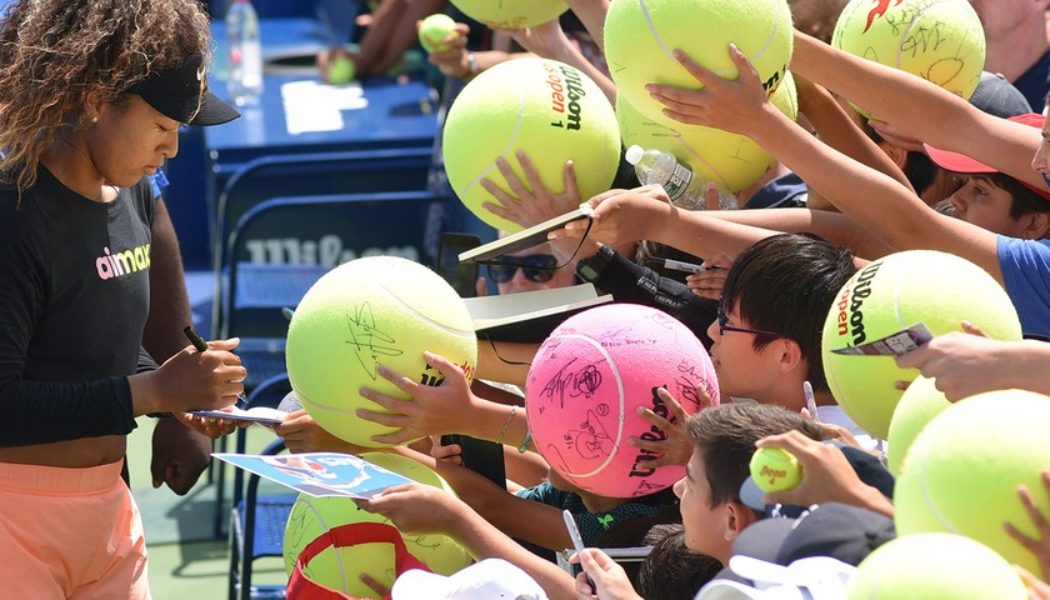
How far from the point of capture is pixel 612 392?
2713 millimetres

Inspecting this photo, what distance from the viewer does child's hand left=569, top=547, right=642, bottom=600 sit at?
2279 mm

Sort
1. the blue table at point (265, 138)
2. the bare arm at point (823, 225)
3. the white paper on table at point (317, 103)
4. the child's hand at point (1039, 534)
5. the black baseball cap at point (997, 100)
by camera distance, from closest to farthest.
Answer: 1. the child's hand at point (1039, 534)
2. the bare arm at point (823, 225)
3. the black baseball cap at point (997, 100)
4. the blue table at point (265, 138)
5. the white paper on table at point (317, 103)

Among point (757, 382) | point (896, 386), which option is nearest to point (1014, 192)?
point (757, 382)

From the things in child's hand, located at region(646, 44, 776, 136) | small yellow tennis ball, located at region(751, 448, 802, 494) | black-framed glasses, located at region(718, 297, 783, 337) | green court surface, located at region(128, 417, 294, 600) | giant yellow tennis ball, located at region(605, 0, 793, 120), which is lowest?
green court surface, located at region(128, 417, 294, 600)

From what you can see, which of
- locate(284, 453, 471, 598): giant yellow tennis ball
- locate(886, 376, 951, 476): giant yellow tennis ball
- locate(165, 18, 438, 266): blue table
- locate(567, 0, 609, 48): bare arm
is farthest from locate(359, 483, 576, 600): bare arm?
locate(165, 18, 438, 266): blue table

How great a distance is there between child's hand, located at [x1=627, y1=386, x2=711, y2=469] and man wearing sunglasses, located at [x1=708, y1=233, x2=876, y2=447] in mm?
289

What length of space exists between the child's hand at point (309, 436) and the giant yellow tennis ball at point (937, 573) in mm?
1652

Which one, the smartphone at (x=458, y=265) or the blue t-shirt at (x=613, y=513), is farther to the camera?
the smartphone at (x=458, y=265)

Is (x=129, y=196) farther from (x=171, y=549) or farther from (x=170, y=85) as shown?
(x=171, y=549)

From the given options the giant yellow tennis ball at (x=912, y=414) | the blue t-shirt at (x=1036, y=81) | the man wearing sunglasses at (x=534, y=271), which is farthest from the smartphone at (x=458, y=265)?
the blue t-shirt at (x=1036, y=81)

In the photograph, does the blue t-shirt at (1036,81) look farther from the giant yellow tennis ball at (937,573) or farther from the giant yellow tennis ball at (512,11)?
the giant yellow tennis ball at (937,573)

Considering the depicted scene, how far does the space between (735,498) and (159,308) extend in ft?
6.58

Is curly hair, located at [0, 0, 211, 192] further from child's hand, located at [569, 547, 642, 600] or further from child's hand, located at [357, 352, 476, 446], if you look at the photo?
child's hand, located at [569, 547, 642, 600]

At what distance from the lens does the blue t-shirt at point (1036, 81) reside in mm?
4777
